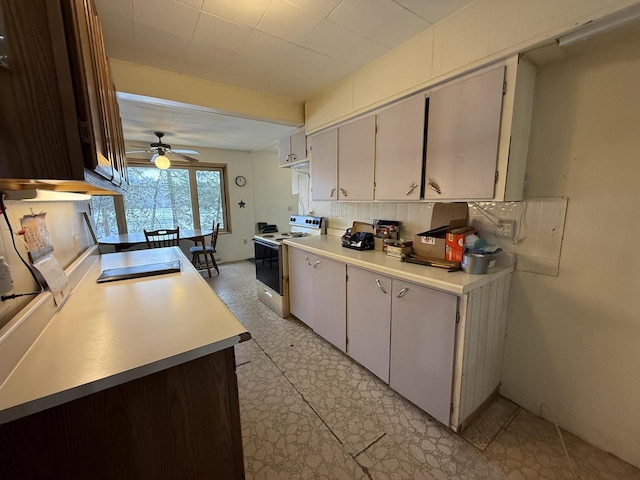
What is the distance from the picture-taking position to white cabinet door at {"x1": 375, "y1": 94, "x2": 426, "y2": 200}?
1.79 m

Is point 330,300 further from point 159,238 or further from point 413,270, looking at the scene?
point 159,238

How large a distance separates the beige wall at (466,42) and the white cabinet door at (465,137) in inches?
4.3

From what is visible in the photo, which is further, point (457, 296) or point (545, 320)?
point (545, 320)

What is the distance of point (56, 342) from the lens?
83 centimetres

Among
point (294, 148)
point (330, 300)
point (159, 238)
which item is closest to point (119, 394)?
point (330, 300)

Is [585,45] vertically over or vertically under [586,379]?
over

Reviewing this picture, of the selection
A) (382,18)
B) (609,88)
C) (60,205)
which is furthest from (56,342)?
(609,88)

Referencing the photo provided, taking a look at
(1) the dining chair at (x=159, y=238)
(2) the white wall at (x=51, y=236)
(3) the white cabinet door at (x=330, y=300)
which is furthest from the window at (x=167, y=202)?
(3) the white cabinet door at (x=330, y=300)

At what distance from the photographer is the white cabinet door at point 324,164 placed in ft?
8.33

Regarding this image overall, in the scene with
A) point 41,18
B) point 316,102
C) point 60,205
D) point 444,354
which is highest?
point 316,102

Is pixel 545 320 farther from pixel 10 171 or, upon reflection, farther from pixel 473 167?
pixel 10 171

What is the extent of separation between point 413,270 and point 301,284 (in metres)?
1.33

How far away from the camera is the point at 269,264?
10.0ft

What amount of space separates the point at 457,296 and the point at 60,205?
2322 millimetres
